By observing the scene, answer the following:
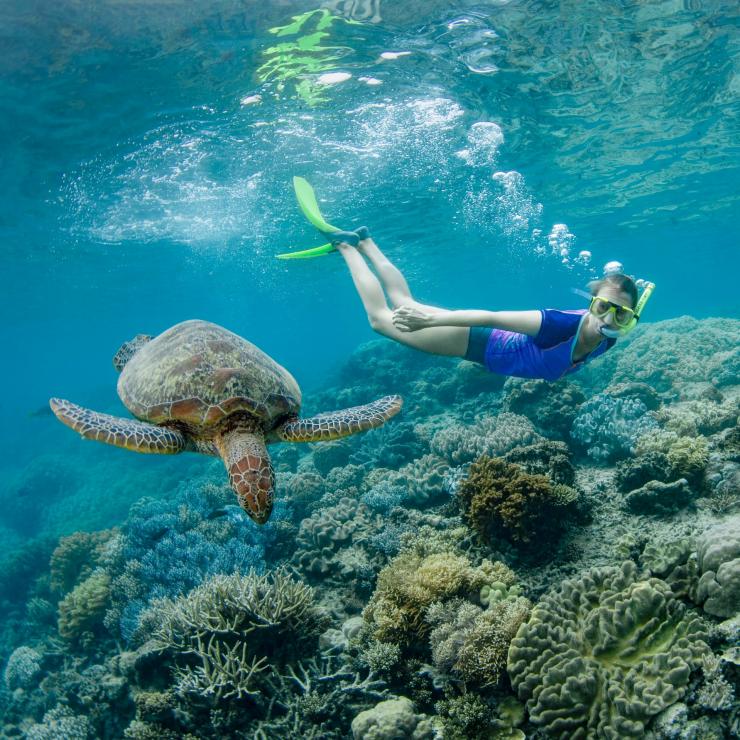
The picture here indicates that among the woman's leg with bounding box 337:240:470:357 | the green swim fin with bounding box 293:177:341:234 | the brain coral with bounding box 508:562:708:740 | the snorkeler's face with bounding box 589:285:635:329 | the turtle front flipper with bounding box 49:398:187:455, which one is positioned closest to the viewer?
the brain coral with bounding box 508:562:708:740

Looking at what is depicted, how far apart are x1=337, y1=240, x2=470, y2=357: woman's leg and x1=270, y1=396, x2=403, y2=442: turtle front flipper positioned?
1.14 meters

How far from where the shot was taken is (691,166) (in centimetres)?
2202

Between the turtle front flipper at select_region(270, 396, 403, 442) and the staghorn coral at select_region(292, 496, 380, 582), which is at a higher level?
the turtle front flipper at select_region(270, 396, 403, 442)

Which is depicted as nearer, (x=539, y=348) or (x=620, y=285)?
(x=620, y=285)

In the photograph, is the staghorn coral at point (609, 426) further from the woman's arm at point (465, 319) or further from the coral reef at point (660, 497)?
the woman's arm at point (465, 319)

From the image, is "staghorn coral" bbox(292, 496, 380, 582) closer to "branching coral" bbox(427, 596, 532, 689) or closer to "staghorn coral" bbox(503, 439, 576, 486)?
"branching coral" bbox(427, 596, 532, 689)

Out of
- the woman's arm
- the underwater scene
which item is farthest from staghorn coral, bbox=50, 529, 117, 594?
the woman's arm

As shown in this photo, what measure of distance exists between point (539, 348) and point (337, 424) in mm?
2687

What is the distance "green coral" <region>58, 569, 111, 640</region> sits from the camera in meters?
7.72

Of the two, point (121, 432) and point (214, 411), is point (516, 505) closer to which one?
point (214, 411)

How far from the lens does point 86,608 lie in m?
7.77

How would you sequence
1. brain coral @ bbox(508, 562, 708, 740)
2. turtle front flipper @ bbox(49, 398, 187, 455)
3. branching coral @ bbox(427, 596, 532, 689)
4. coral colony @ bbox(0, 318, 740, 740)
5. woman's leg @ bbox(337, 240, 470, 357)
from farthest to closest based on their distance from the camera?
1. woman's leg @ bbox(337, 240, 470, 357)
2. turtle front flipper @ bbox(49, 398, 187, 455)
3. branching coral @ bbox(427, 596, 532, 689)
4. coral colony @ bbox(0, 318, 740, 740)
5. brain coral @ bbox(508, 562, 708, 740)

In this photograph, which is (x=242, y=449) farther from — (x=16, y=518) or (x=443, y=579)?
(x=16, y=518)

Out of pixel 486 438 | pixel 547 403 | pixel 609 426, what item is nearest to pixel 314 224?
pixel 486 438
